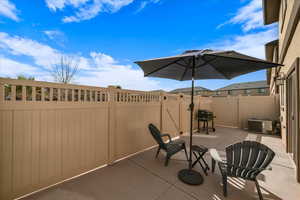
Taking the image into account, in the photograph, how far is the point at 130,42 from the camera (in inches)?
295

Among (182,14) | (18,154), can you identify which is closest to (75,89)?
(18,154)

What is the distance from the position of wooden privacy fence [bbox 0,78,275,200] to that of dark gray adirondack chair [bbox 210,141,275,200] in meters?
2.20

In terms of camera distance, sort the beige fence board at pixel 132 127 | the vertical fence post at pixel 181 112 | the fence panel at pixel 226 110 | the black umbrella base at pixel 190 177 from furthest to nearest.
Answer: the fence panel at pixel 226 110, the vertical fence post at pixel 181 112, the beige fence board at pixel 132 127, the black umbrella base at pixel 190 177

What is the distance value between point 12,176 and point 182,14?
7379 mm

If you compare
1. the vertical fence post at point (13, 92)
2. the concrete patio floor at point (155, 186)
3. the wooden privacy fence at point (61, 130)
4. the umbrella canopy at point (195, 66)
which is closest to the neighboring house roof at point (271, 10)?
the umbrella canopy at point (195, 66)

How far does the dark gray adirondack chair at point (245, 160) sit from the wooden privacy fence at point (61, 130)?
220 centimetres

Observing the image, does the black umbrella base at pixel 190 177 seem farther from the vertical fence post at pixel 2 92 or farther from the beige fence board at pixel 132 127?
the vertical fence post at pixel 2 92

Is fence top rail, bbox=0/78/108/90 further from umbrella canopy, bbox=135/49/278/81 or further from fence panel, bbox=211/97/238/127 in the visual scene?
fence panel, bbox=211/97/238/127

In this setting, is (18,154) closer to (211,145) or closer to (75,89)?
(75,89)

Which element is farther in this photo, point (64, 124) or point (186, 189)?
point (64, 124)

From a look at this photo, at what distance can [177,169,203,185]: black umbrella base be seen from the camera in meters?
2.37

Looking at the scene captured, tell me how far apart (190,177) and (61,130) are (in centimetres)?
260

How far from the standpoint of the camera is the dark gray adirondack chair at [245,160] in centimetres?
200

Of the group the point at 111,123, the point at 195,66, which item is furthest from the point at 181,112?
the point at 111,123
